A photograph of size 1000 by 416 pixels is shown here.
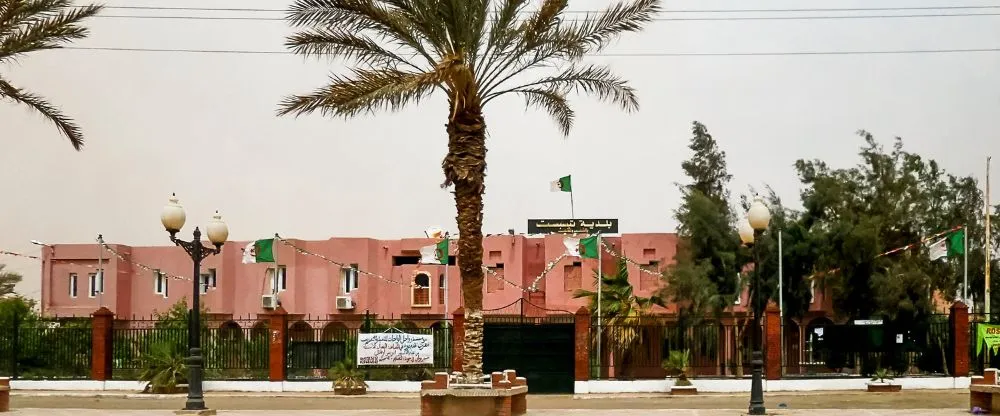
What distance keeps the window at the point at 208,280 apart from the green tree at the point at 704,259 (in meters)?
23.1

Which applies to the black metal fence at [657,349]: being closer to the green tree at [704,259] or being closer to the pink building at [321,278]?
the green tree at [704,259]

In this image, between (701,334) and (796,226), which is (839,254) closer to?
(796,226)

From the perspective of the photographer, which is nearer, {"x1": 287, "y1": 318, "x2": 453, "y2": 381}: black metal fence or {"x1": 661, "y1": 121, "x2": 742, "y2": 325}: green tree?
{"x1": 287, "y1": 318, "x2": 453, "y2": 381}: black metal fence

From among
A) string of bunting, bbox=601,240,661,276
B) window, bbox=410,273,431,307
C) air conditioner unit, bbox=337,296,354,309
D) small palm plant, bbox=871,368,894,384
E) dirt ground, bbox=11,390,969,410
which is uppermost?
string of bunting, bbox=601,240,661,276

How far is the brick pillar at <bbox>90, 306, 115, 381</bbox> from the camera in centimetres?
3378

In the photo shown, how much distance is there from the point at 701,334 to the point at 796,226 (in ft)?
43.9

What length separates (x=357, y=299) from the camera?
5797cm

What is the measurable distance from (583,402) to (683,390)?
11.6 ft

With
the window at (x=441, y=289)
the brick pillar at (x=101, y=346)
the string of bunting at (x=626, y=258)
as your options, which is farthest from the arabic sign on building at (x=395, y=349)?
the window at (x=441, y=289)

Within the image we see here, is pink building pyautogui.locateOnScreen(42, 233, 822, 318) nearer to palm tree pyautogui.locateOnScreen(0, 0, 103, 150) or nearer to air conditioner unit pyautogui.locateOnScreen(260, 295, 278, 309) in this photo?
air conditioner unit pyautogui.locateOnScreen(260, 295, 278, 309)

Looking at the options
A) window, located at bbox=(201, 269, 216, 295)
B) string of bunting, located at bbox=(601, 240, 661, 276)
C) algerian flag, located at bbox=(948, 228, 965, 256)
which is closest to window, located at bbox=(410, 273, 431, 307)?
string of bunting, located at bbox=(601, 240, 661, 276)

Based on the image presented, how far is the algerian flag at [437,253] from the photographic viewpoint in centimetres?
4400

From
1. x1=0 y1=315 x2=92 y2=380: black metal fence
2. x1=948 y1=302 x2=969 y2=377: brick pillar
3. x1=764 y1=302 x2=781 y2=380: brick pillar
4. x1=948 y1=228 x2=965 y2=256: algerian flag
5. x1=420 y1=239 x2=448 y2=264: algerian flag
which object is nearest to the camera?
x1=948 y1=302 x2=969 y2=377: brick pillar

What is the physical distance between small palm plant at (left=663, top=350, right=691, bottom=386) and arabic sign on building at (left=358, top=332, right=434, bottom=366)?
251 inches
